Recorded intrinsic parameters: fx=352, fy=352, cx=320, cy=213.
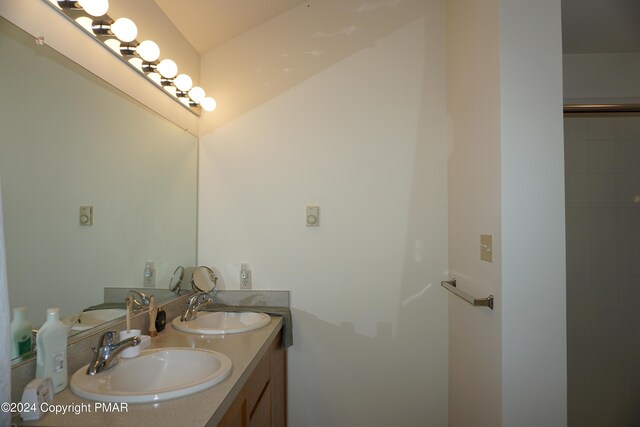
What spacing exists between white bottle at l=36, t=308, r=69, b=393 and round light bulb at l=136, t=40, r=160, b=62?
1.10 m

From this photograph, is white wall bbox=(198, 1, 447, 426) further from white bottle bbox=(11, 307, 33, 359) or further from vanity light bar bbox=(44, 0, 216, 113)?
white bottle bbox=(11, 307, 33, 359)

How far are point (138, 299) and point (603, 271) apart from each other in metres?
2.74

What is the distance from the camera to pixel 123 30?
1.37 meters

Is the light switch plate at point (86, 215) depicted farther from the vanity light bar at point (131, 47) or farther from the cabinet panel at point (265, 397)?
the cabinet panel at point (265, 397)

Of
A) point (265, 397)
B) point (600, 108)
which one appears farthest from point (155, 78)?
point (600, 108)

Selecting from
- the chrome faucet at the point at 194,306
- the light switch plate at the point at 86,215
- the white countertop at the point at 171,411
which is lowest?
the white countertop at the point at 171,411

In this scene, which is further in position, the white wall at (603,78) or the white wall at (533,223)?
the white wall at (603,78)

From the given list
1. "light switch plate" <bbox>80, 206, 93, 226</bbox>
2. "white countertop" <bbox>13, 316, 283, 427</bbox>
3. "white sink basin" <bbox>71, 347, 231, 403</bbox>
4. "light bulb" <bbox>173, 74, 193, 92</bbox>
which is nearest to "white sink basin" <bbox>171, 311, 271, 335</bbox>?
"white sink basin" <bbox>71, 347, 231, 403</bbox>

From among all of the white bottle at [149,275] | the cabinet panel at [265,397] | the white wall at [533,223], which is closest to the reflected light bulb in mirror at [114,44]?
the white bottle at [149,275]

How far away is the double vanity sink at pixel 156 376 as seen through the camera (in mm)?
979

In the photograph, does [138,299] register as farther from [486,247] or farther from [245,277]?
[486,247]

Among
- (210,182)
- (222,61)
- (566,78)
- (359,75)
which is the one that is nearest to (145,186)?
(210,182)

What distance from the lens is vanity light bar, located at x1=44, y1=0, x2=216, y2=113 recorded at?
1.22 metres

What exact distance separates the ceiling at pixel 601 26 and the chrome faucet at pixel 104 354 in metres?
2.55
